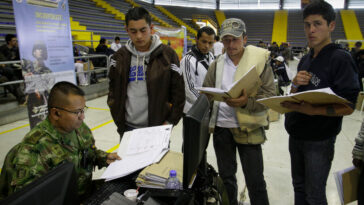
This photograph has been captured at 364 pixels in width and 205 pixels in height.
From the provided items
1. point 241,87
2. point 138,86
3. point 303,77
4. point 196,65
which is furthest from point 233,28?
point 196,65

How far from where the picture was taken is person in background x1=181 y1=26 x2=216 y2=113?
2.35m

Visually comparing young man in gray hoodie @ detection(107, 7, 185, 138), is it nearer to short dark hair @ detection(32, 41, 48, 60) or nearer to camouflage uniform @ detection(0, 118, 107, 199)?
camouflage uniform @ detection(0, 118, 107, 199)

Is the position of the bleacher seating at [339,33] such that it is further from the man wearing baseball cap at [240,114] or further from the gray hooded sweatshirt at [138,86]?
the gray hooded sweatshirt at [138,86]

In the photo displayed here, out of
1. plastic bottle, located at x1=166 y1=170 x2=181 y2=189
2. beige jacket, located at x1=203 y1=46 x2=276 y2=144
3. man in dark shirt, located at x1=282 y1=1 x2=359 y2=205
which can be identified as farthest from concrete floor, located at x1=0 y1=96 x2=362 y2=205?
plastic bottle, located at x1=166 y1=170 x2=181 y2=189

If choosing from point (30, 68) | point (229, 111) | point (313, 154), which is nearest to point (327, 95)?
point (313, 154)

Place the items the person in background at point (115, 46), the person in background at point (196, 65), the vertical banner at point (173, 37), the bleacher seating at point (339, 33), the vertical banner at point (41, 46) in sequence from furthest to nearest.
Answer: the bleacher seating at point (339, 33)
the person in background at point (115, 46)
the vertical banner at point (173, 37)
the vertical banner at point (41, 46)
the person in background at point (196, 65)

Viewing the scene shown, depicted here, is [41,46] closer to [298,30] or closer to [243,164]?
[243,164]

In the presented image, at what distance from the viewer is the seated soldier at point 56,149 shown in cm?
98

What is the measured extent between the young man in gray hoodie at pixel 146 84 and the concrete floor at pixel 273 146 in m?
1.25

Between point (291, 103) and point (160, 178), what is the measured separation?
898mm

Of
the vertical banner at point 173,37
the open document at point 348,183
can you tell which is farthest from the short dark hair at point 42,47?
the vertical banner at point 173,37

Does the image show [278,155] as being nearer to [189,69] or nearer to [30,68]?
[189,69]

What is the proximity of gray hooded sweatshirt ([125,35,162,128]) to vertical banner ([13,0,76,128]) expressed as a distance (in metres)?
1.61

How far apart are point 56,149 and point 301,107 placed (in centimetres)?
131
